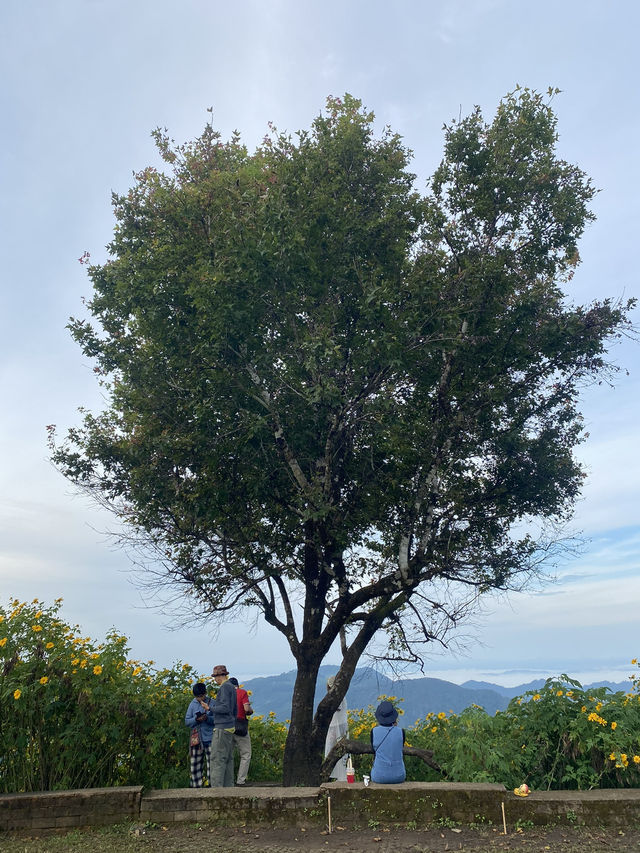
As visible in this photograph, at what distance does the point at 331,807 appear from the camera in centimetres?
850

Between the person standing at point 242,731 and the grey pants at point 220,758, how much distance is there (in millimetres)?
374

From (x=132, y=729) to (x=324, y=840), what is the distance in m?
3.68

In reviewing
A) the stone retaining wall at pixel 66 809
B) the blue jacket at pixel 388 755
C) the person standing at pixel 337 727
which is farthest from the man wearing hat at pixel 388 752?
the person standing at pixel 337 727

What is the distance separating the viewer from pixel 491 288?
497 inches

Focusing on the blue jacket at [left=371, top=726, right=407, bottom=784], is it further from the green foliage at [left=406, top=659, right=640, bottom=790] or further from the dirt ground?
the green foliage at [left=406, top=659, right=640, bottom=790]

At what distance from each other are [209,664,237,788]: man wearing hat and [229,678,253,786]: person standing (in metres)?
0.24

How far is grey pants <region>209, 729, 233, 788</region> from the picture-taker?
1030 cm

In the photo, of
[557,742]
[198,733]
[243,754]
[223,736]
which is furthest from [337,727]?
[557,742]

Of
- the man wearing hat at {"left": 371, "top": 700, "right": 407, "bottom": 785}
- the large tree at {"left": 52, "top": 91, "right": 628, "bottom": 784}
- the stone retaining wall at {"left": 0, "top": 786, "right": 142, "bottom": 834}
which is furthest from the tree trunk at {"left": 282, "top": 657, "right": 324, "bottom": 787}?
the stone retaining wall at {"left": 0, "top": 786, "right": 142, "bottom": 834}

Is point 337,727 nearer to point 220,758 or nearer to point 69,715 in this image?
point 220,758

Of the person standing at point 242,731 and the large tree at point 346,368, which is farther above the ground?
the large tree at point 346,368

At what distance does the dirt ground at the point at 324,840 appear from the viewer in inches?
297

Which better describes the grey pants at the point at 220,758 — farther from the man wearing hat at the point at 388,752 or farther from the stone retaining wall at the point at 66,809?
the man wearing hat at the point at 388,752

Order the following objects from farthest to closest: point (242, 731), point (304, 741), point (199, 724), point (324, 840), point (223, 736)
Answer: point (304, 741)
point (242, 731)
point (223, 736)
point (199, 724)
point (324, 840)
